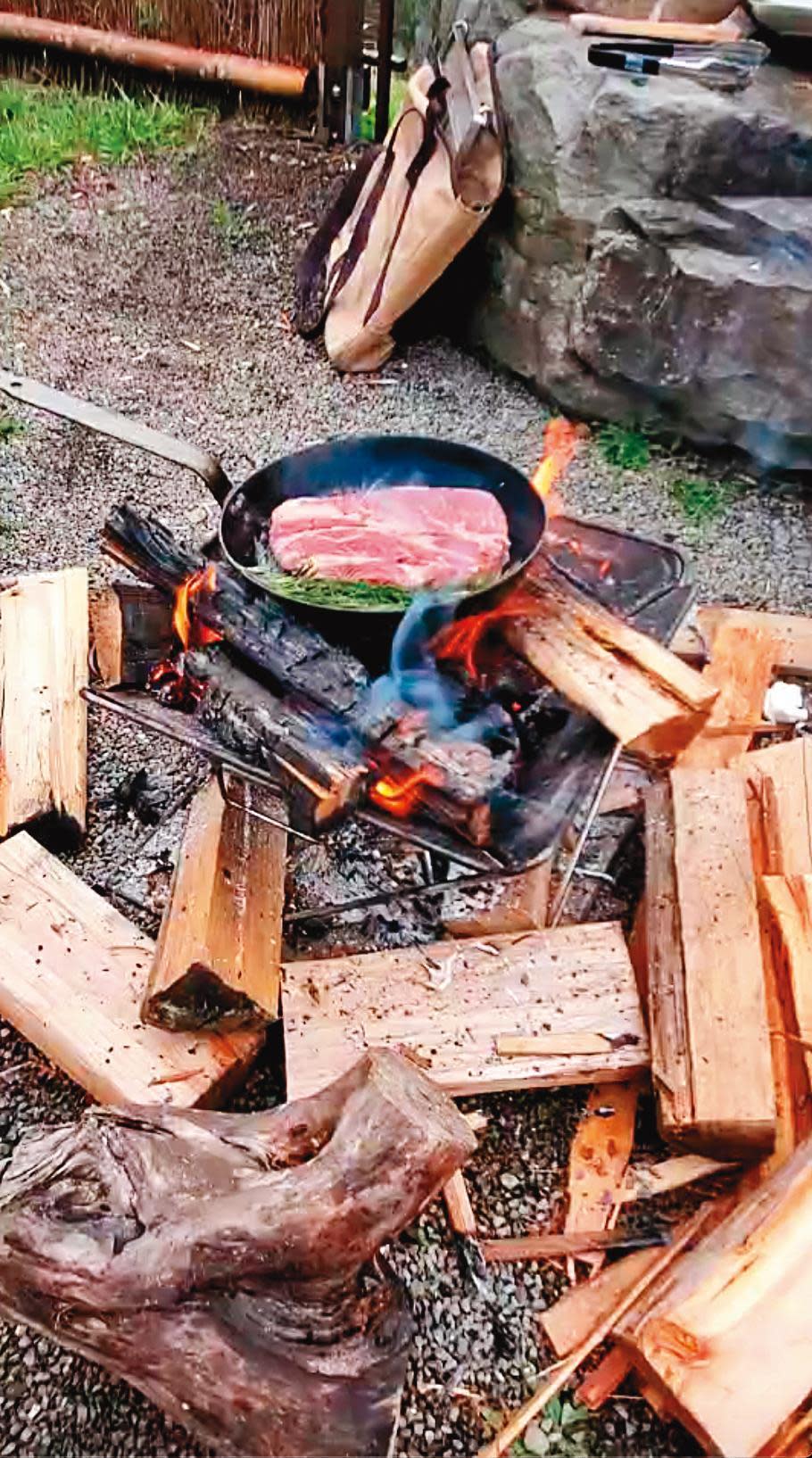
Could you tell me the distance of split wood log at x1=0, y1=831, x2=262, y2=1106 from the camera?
7.95 feet

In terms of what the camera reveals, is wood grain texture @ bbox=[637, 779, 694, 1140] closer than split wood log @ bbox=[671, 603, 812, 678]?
Yes

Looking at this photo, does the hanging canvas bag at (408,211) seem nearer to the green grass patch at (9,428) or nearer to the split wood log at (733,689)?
the green grass patch at (9,428)

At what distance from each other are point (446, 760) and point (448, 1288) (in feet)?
2.89

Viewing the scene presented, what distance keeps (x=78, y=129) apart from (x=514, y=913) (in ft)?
16.0

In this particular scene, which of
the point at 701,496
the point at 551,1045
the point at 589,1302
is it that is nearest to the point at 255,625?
the point at 551,1045

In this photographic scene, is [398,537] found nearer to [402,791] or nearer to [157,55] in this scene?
[402,791]

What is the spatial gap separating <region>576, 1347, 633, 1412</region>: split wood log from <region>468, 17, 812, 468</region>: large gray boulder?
2.80m

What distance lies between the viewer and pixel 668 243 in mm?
4000

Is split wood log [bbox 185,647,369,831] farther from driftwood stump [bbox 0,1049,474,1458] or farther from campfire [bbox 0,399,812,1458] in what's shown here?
driftwood stump [bbox 0,1049,474,1458]

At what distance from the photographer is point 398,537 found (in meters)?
2.72

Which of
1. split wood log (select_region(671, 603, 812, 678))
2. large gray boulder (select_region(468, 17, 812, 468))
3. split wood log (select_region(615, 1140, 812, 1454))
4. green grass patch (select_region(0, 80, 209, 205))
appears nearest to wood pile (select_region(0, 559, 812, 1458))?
split wood log (select_region(615, 1140, 812, 1454))

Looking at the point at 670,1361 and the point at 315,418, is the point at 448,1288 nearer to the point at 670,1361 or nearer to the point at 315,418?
the point at 670,1361

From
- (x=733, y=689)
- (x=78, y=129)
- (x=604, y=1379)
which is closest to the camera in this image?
(x=604, y=1379)

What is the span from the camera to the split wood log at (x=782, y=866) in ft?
7.86
